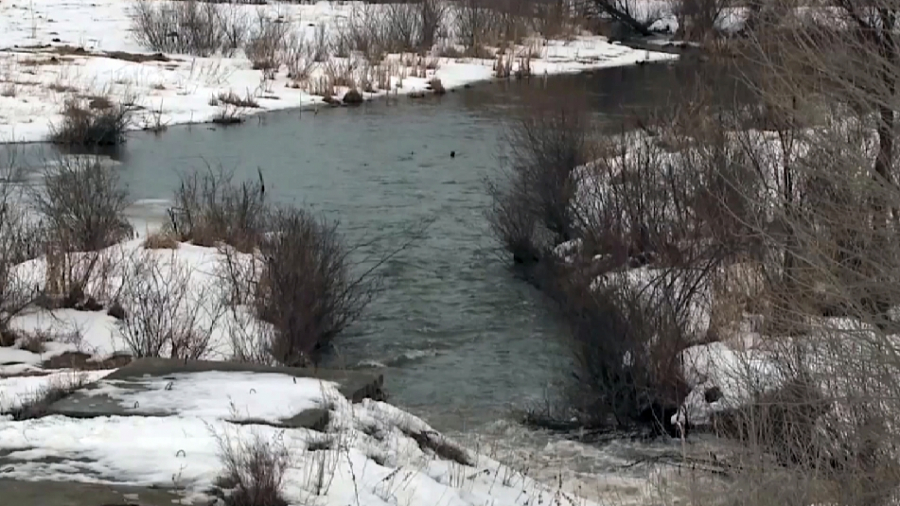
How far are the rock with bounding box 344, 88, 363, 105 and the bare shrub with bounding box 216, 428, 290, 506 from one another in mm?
20209

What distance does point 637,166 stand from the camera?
13109 millimetres

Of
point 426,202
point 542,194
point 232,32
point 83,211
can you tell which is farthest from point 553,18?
point 83,211

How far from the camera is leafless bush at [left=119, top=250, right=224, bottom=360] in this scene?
9.80 meters

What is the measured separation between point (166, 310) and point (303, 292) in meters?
1.33

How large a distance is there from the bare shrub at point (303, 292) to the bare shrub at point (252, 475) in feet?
14.7

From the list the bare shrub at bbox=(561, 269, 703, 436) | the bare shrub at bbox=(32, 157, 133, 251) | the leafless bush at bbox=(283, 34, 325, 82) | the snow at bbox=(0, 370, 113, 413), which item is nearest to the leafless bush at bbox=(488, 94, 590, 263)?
the bare shrub at bbox=(561, 269, 703, 436)

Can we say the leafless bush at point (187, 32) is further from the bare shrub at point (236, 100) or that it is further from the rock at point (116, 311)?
the rock at point (116, 311)

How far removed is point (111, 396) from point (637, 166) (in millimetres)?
7511

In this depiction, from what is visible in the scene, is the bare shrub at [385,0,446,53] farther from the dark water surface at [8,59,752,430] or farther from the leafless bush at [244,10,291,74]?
the dark water surface at [8,59,752,430]

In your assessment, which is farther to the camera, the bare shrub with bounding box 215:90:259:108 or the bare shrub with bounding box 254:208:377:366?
the bare shrub with bounding box 215:90:259:108

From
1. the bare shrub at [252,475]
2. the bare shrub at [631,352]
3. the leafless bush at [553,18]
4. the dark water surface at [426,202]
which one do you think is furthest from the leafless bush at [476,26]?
the bare shrub at [252,475]

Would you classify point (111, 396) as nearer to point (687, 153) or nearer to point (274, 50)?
point (687, 153)

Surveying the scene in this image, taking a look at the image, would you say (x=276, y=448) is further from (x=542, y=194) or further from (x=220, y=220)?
(x=542, y=194)

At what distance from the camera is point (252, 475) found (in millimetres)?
5520
